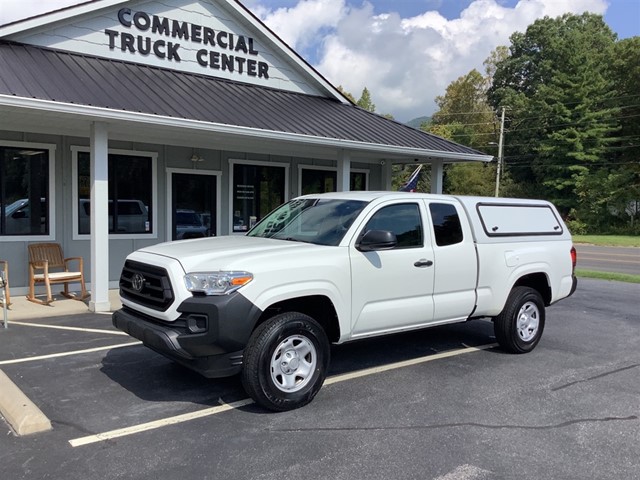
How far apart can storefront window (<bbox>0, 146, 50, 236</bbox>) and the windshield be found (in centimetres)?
587

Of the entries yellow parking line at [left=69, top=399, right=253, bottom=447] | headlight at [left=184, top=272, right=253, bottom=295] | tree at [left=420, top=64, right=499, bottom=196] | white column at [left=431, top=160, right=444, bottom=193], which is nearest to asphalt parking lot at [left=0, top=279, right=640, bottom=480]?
yellow parking line at [left=69, top=399, right=253, bottom=447]

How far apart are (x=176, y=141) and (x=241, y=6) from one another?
3.41 m

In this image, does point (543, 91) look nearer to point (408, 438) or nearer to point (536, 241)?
point (536, 241)

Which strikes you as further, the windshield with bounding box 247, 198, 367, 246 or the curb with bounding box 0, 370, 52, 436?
the windshield with bounding box 247, 198, 367, 246

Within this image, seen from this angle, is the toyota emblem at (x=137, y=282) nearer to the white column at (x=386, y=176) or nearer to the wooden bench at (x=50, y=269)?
the wooden bench at (x=50, y=269)

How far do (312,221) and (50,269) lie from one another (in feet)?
21.3

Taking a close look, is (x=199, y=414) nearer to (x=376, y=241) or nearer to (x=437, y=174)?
(x=376, y=241)

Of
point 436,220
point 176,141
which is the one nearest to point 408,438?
point 436,220

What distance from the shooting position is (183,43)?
445 inches

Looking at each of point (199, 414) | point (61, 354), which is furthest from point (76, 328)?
point (199, 414)

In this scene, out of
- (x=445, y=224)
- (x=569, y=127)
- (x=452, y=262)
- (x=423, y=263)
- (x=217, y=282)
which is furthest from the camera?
(x=569, y=127)

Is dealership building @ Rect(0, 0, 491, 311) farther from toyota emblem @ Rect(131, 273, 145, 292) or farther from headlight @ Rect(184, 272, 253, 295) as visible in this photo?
headlight @ Rect(184, 272, 253, 295)

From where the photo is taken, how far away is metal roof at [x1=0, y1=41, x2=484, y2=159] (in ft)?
26.5

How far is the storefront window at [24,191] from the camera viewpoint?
31.7 ft
